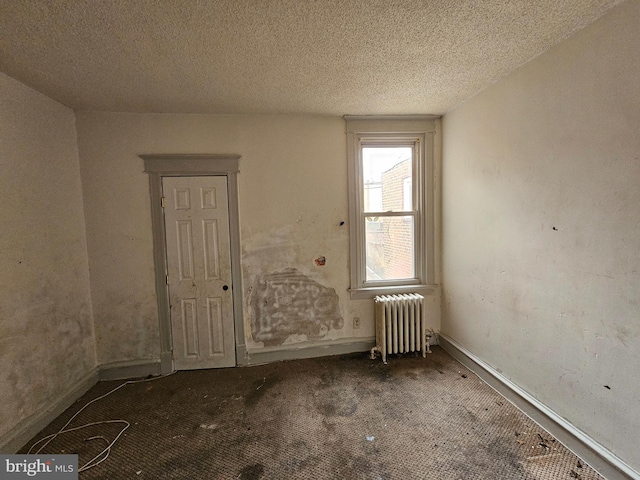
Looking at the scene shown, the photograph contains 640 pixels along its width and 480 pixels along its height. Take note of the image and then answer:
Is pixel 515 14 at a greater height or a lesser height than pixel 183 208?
greater

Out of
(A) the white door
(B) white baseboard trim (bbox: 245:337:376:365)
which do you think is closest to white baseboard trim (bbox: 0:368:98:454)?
(A) the white door

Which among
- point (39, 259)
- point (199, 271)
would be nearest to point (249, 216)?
point (199, 271)

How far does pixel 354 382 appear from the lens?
95.9 inches

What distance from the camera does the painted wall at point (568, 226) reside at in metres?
1.37

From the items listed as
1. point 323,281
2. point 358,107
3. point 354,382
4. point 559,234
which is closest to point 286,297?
point 323,281

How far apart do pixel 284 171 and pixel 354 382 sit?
211 cm

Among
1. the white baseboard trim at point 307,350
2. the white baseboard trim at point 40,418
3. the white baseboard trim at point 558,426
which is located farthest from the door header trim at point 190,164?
the white baseboard trim at point 558,426

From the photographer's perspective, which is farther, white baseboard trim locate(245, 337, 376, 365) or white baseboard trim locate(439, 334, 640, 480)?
white baseboard trim locate(245, 337, 376, 365)

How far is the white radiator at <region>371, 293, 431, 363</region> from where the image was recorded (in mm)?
2742

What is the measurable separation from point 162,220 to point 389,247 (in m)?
2.33

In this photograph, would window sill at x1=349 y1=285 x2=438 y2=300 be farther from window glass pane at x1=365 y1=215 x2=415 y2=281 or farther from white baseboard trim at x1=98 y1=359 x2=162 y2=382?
white baseboard trim at x1=98 y1=359 x2=162 y2=382

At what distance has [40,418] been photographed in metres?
1.94

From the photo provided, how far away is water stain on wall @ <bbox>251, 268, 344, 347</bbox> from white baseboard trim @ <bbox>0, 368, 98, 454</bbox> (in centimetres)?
148

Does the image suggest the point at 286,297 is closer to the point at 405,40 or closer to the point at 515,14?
the point at 405,40
